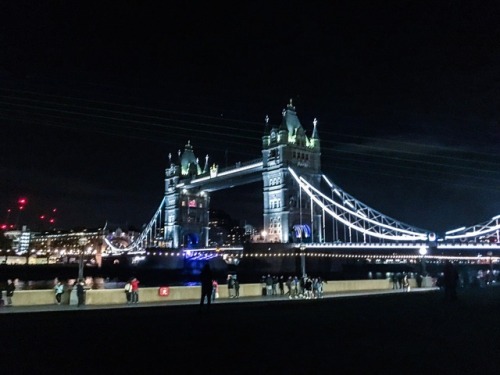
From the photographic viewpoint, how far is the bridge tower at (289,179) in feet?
338

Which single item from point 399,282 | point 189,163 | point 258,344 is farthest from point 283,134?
point 258,344

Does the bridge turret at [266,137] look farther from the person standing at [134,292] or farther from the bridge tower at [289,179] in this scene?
the person standing at [134,292]

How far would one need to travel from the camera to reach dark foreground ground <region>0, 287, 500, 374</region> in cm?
845

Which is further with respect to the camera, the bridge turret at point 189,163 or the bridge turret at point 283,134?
the bridge turret at point 189,163

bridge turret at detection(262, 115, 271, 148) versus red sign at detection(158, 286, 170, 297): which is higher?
bridge turret at detection(262, 115, 271, 148)

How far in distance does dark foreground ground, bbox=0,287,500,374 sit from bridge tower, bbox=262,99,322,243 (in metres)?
82.4

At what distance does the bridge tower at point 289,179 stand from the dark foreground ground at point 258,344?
8237 cm

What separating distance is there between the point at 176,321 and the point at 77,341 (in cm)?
445

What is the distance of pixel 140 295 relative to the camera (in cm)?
2722

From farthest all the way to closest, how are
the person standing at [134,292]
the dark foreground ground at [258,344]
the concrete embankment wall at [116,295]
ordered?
1. the person standing at [134,292]
2. the concrete embankment wall at [116,295]
3. the dark foreground ground at [258,344]

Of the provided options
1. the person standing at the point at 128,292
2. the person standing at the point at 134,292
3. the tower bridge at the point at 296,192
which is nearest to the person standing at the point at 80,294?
the person standing at the point at 128,292

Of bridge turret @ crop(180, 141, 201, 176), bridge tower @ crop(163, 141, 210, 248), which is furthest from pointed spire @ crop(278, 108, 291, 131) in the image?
bridge turret @ crop(180, 141, 201, 176)

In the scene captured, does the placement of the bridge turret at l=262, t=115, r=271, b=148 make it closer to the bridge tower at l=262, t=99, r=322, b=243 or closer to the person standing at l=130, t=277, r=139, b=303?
the bridge tower at l=262, t=99, r=322, b=243

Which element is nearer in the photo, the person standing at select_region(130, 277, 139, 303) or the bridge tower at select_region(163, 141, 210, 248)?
the person standing at select_region(130, 277, 139, 303)
